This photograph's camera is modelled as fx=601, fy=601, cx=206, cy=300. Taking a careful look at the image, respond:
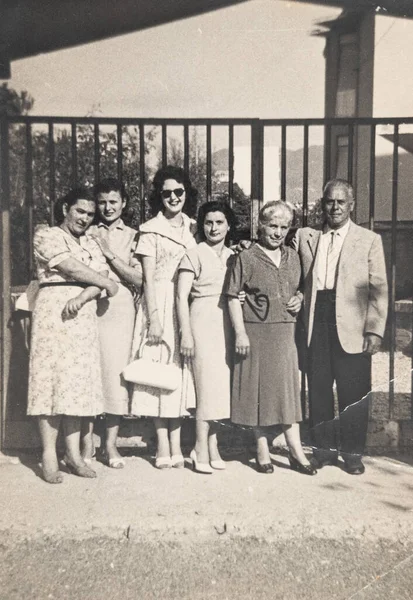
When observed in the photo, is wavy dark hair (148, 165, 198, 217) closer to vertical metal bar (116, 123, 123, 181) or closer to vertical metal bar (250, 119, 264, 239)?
vertical metal bar (116, 123, 123, 181)

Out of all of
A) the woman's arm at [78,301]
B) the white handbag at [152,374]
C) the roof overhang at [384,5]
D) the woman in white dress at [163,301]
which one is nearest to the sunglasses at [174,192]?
the woman in white dress at [163,301]

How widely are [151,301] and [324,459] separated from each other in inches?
65.1

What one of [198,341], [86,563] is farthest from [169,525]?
[198,341]

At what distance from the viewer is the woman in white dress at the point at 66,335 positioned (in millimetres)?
3830

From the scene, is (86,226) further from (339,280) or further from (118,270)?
(339,280)

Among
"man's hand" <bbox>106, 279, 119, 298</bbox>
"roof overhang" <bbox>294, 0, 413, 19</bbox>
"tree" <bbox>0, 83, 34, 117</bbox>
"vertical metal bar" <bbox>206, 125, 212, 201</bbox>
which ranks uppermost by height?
"roof overhang" <bbox>294, 0, 413, 19</bbox>

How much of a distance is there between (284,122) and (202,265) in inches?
49.0

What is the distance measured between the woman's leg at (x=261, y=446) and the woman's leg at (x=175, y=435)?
53 cm

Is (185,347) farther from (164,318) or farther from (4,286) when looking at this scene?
(4,286)

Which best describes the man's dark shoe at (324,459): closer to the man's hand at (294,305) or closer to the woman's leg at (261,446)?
the woman's leg at (261,446)

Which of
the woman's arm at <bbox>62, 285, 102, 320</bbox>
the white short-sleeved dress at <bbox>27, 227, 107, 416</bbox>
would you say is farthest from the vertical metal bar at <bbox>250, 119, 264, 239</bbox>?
the white short-sleeved dress at <bbox>27, 227, 107, 416</bbox>

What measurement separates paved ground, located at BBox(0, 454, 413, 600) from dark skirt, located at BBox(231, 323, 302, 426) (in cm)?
41

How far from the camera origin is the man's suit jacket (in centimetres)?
399

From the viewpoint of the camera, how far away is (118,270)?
410 centimetres
